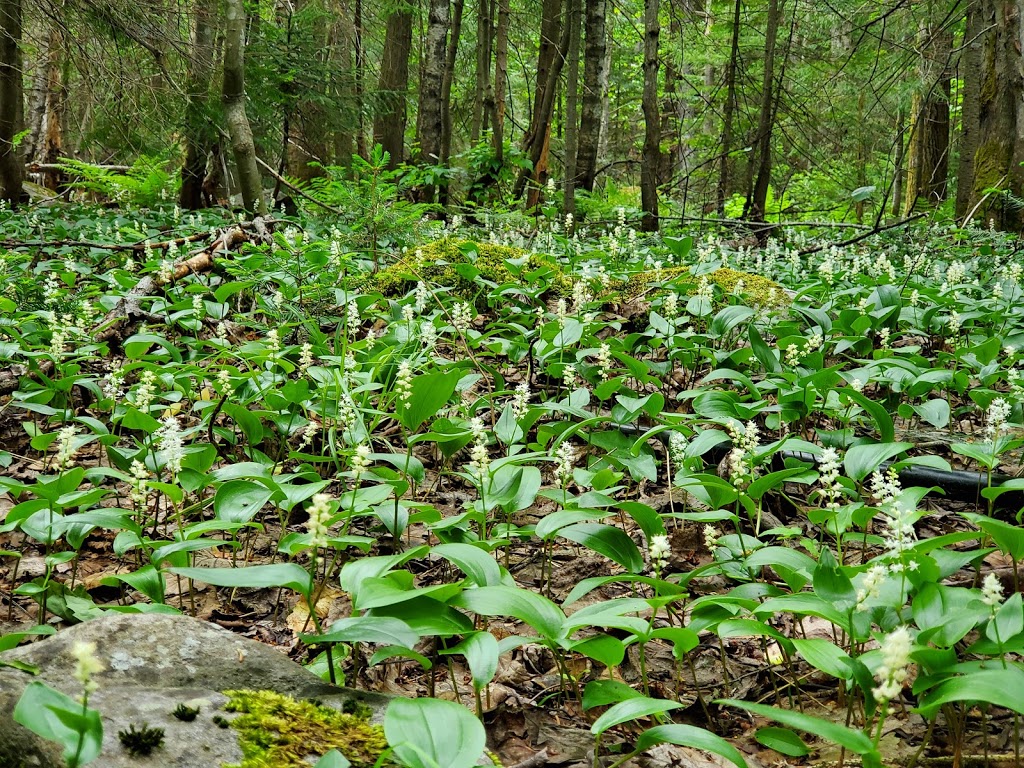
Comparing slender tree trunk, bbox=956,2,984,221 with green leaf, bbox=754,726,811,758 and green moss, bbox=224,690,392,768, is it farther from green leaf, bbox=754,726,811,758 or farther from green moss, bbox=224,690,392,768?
green moss, bbox=224,690,392,768

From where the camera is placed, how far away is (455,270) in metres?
5.92

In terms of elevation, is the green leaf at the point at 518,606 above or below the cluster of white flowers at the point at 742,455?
below

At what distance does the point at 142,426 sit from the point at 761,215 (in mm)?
9424

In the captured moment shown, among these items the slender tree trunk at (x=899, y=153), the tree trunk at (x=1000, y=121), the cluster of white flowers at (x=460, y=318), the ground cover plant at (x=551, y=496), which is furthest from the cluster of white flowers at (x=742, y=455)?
the tree trunk at (x=1000, y=121)

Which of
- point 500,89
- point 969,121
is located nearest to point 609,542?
point 969,121

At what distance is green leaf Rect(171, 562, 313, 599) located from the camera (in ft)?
5.08

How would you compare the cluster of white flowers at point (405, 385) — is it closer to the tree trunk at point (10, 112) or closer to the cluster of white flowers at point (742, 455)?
the cluster of white flowers at point (742, 455)

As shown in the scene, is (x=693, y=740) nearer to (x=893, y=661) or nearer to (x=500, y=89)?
(x=893, y=661)

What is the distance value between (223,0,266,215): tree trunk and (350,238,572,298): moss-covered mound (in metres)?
2.97

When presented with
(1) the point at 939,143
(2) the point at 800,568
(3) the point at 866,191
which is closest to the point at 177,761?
(2) the point at 800,568

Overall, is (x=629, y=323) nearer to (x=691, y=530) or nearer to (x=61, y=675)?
(x=691, y=530)

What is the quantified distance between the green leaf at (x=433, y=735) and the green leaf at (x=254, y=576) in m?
0.40

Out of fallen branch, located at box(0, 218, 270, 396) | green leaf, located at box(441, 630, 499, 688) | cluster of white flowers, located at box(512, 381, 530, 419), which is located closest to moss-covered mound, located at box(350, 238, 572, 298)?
fallen branch, located at box(0, 218, 270, 396)

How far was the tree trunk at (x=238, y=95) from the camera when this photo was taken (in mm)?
7418
